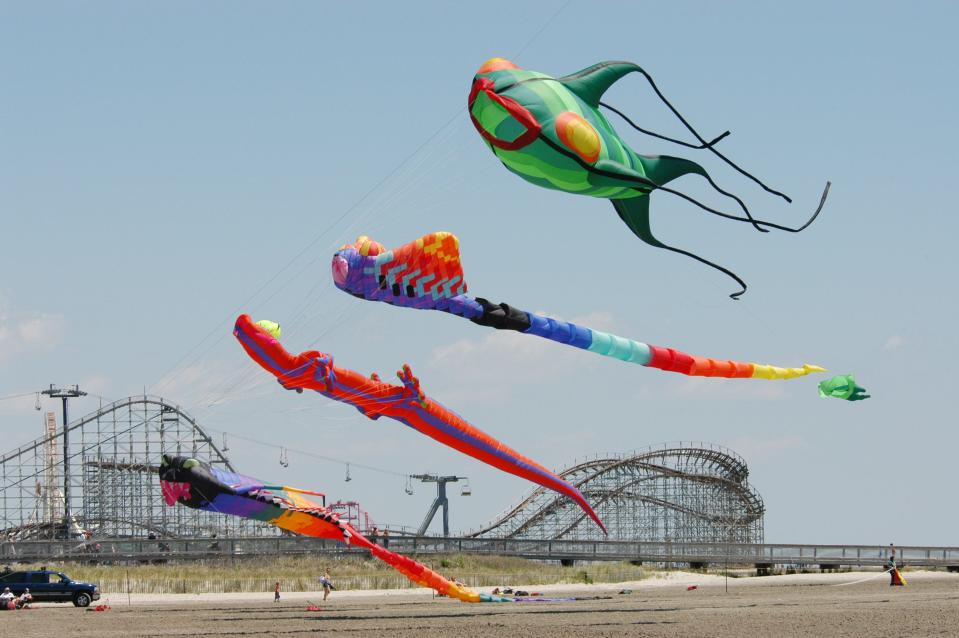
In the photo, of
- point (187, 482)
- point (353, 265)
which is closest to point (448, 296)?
point (353, 265)

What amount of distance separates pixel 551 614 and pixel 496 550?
2305 centimetres

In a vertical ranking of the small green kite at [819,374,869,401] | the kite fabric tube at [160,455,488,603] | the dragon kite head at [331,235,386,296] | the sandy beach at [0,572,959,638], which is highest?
the dragon kite head at [331,235,386,296]

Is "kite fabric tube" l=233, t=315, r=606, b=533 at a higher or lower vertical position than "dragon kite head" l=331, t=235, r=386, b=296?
lower

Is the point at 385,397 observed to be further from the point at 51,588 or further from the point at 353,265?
the point at 51,588

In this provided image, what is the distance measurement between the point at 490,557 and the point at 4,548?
1645 centimetres

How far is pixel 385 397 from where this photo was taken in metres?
27.1

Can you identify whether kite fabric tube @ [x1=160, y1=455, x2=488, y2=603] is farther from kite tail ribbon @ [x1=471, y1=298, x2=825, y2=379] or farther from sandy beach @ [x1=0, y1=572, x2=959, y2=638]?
kite tail ribbon @ [x1=471, y1=298, x2=825, y2=379]

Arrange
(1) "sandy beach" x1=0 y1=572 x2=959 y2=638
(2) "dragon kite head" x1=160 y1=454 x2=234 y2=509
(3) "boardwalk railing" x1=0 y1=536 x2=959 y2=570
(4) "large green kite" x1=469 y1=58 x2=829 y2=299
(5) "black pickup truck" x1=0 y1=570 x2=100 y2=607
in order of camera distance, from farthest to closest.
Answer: (3) "boardwalk railing" x1=0 y1=536 x2=959 y2=570 < (5) "black pickup truck" x1=0 y1=570 x2=100 y2=607 < (2) "dragon kite head" x1=160 y1=454 x2=234 y2=509 < (1) "sandy beach" x1=0 y1=572 x2=959 y2=638 < (4) "large green kite" x1=469 y1=58 x2=829 y2=299

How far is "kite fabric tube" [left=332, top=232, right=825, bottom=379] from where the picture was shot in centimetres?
2364

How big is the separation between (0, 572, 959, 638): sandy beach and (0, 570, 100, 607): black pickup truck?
358mm

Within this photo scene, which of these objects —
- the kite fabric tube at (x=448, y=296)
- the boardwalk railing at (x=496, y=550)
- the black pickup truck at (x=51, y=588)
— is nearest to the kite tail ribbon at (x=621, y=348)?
the kite fabric tube at (x=448, y=296)

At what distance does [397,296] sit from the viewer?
23969mm

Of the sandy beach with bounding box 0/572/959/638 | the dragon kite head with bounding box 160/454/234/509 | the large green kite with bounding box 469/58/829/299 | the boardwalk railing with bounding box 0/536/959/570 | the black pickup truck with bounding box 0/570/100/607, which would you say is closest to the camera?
the large green kite with bounding box 469/58/829/299

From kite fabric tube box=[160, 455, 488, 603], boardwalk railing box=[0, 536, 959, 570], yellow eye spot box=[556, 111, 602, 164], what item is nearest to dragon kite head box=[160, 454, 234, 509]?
kite fabric tube box=[160, 455, 488, 603]
